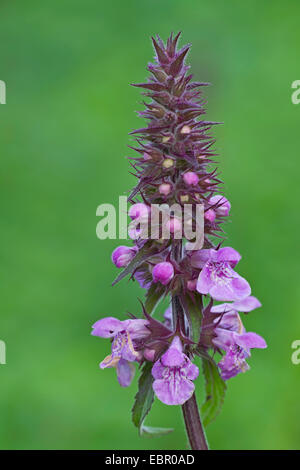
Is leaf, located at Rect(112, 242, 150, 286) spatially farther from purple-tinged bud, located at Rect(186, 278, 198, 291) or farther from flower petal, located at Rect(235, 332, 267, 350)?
flower petal, located at Rect(235, 332, 267, 350)

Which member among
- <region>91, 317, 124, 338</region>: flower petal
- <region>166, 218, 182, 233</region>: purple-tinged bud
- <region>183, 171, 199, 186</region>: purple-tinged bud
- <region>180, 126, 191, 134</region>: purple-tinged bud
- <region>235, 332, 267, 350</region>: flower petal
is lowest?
<region>235, 332, 267, 350</region>: flower petal

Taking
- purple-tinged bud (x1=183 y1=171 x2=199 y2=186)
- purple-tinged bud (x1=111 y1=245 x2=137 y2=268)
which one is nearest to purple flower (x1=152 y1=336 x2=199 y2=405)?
purple-tinged bud (x1=111 y1=245 x2=137 y2=268)

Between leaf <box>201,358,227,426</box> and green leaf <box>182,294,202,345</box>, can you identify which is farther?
leaf <box>201,358,227,426</box>

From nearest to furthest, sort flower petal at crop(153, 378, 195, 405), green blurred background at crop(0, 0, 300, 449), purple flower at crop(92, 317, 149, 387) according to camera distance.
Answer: flower petal at crop(153, 378, 195, 405) < purple flower at crop(92, 317, 149, 387) < green blurred background at crop(0, 0, 300, 449)

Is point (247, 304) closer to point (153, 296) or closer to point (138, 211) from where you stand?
point (153, 296)

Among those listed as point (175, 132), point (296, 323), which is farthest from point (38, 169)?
point (175, 132)

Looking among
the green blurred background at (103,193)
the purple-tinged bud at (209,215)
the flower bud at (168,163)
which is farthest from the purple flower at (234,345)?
the green blurred background at (103,193)
